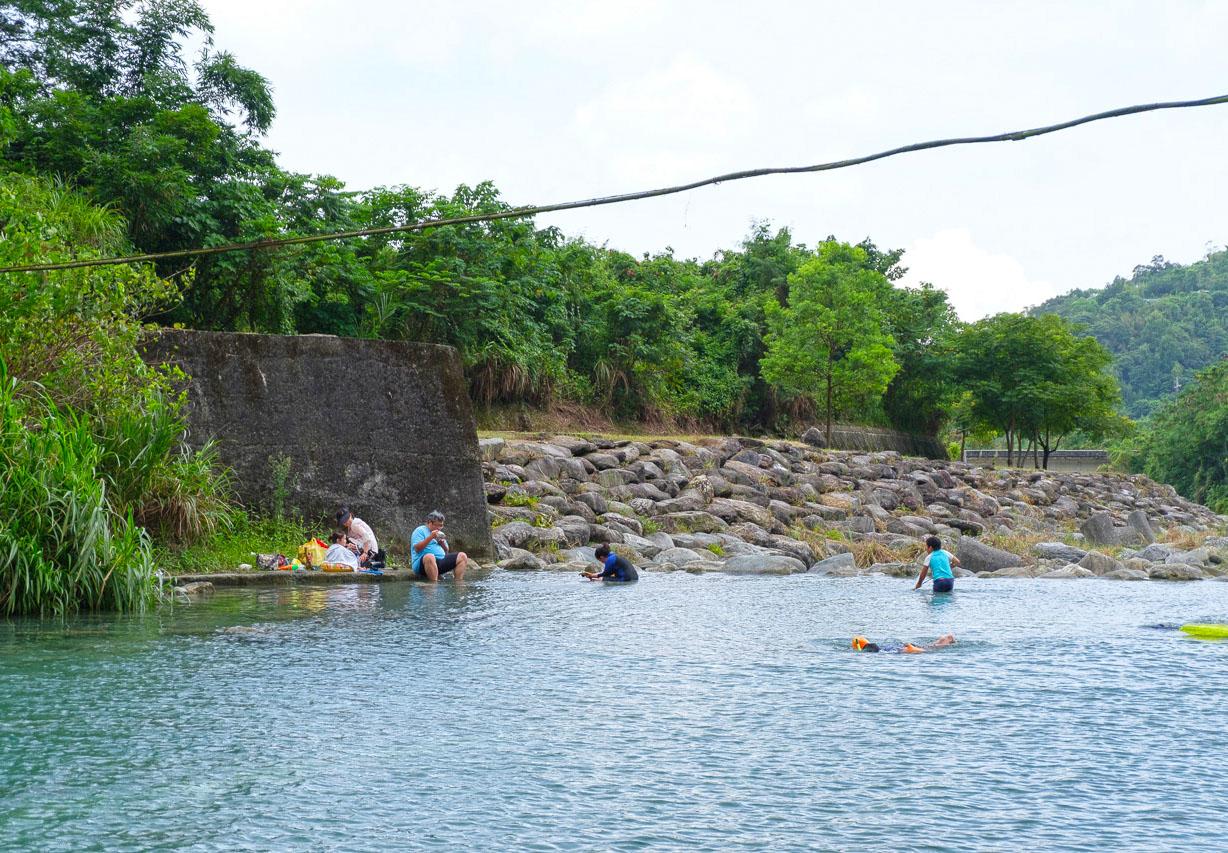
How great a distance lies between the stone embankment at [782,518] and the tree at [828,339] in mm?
5838

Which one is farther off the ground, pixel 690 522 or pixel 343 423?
pixel 343 423

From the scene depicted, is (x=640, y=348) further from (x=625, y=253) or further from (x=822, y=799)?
(x=822, y=799)

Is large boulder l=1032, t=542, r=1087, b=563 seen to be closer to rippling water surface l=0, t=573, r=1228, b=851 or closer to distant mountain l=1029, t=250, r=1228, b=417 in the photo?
rippling water surface l=0, t=573, r=1228, b=851

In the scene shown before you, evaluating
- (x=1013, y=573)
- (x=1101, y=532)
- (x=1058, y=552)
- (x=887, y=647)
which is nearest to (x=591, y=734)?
(x=887, y=647)

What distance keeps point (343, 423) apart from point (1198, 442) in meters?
55.2

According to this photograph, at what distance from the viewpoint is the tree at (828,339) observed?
40406 millimetres

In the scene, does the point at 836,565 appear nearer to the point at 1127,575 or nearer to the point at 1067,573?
the point at 1067,573

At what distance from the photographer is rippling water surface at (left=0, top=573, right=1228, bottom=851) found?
17.6 feet

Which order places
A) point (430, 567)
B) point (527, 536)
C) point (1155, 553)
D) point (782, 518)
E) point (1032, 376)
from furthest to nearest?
point (1032, 376) < point (782, 518) < point (1155, 553) < point (527, 536) < point (430, 567)

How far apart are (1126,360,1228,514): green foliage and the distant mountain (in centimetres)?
2607

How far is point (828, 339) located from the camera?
4059cm

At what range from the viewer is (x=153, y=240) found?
2238 cm

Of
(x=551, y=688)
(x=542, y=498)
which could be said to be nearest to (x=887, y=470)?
(x=542, y=498)

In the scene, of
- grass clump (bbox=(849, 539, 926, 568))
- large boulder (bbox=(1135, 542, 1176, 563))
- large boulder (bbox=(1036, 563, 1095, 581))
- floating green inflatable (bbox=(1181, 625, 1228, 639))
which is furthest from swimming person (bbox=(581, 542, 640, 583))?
large boulder (bbox=(1135, 542, 1176, 563))
